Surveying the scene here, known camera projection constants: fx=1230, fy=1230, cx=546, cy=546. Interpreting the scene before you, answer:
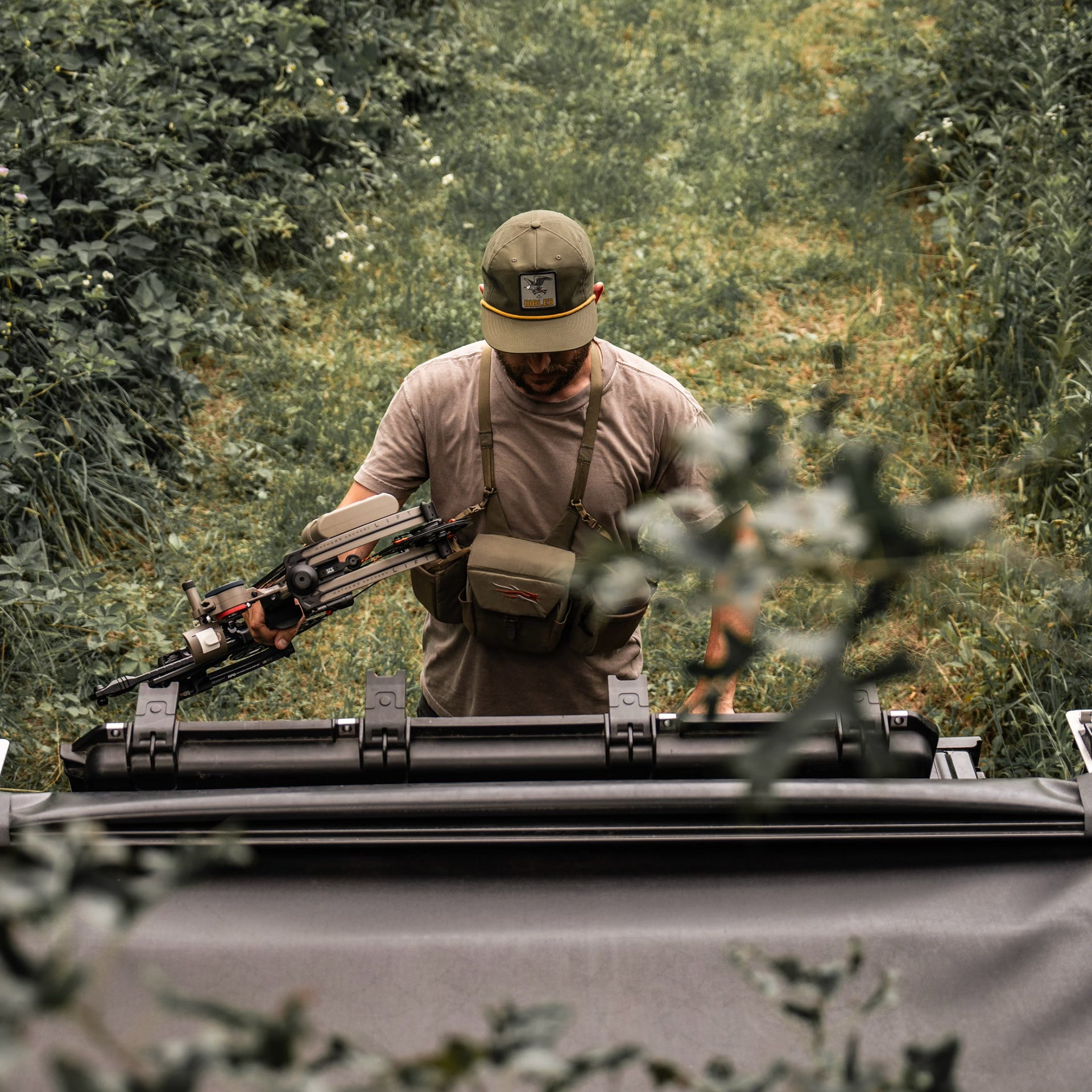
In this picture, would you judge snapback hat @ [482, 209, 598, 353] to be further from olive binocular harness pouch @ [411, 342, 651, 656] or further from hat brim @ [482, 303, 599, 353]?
olive binocular harness pouch @ [411, 342, 651, 656]

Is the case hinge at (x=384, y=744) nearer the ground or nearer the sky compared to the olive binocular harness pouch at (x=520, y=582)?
nearer the ground

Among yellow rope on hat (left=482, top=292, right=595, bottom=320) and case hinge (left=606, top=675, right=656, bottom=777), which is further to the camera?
yellow rope on hat (left=482, top=292, right=595, bottom=320)

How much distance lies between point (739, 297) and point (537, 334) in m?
4.10

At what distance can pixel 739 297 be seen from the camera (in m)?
6.70

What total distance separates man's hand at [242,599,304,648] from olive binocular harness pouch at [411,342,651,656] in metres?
0.43

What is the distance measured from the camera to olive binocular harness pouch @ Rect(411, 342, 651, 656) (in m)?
2.88

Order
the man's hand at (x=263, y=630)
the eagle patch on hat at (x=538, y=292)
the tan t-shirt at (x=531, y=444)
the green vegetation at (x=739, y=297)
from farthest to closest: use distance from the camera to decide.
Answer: the green vegetation at (x=739, y=297) → the tan t-shirt at (x=531, y=444) → the eagle patch on hat at (x=538, y=292) → the man's hand at (x=263, y=630)

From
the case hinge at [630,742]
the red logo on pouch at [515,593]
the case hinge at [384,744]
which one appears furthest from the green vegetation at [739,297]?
the case hinge at [384,744]

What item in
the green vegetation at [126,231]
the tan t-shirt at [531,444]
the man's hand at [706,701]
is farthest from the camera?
the green vegetation at [126,231]

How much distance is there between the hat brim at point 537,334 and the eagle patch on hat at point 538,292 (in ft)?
0.11

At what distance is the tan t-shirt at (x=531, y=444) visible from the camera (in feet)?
9.86

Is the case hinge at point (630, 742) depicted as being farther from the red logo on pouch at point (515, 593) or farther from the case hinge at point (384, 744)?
the red logo on pouch at point (515, 593)

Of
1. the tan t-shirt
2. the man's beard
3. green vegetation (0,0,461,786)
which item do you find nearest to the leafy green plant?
green vegetation (0,0,461,786)

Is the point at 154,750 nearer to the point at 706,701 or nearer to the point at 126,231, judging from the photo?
the point at 706,701
